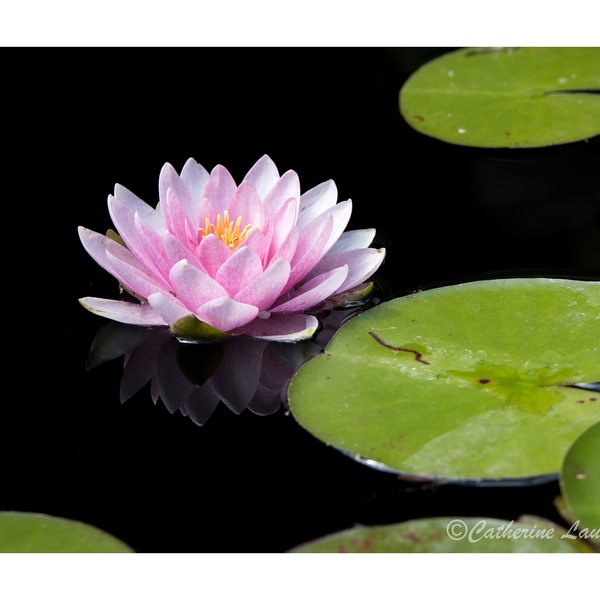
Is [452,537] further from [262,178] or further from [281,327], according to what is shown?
[262,178]

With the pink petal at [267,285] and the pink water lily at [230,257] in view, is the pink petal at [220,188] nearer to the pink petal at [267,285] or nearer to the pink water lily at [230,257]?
the pink water lily at [230,257]

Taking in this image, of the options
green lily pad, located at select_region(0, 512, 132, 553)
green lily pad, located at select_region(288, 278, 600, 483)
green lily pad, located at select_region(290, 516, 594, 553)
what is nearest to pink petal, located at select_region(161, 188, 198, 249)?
green lily pad, located at select_region(288, 278, 600, 483)

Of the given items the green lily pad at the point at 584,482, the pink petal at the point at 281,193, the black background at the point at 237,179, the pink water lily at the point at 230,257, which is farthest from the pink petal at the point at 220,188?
the green lily pad at the point at 584,482

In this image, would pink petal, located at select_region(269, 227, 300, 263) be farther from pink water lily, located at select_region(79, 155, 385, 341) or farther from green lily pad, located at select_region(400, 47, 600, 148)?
green lily pad, located at select_region(400, 47, 600, 148)

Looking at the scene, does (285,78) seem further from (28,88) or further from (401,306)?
(401,306)

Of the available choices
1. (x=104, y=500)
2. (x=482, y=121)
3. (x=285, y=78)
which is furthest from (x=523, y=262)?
(x=285, y=78)

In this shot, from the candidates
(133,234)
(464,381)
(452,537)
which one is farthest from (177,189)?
(452,537)
